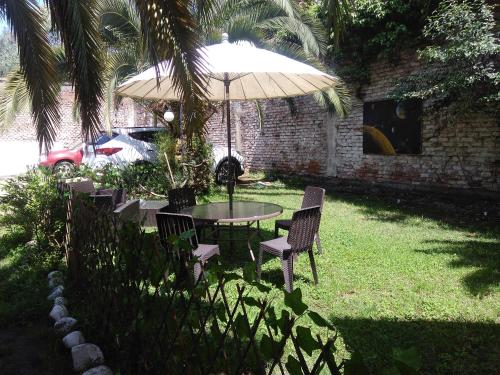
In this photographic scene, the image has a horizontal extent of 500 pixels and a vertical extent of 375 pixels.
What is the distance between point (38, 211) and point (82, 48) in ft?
8.75

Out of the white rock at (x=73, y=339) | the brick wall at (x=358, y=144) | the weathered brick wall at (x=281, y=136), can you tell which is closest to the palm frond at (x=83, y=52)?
the white rock at (x=73, y=339)

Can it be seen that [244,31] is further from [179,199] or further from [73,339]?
[73,339]

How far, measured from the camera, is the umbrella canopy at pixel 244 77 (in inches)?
165

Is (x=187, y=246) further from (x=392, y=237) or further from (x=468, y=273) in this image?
(x=392, y=237)

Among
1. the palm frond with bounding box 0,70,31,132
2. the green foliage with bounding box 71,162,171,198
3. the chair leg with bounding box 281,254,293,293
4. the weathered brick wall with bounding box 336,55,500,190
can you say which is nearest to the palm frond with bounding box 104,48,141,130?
the green foliage with bounding box 71,162,171,198

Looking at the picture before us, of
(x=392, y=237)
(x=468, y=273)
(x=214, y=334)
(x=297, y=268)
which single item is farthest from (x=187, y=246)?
(x=392, y=237)

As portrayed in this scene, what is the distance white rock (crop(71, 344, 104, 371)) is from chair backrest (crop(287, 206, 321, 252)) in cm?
197

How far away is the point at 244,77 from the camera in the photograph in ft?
19.1

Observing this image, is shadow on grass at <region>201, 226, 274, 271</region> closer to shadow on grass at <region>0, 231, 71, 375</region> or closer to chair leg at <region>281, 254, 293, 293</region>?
chair leg at <region>281, 254, 293, 293</region>

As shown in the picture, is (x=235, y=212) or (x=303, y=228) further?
(x=235, y=212)

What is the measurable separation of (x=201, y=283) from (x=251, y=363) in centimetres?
61

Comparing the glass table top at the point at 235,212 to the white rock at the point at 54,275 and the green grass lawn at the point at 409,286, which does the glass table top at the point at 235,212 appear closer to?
the green grass lawn at the point at 409,286

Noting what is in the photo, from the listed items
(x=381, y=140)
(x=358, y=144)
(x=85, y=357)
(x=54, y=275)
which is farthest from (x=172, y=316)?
(x=358, y=144)

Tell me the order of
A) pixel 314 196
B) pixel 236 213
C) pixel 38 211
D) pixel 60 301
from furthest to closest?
pixel 314 196 < pixel 38 211 < pixel 236 213 < pixel 60 301
